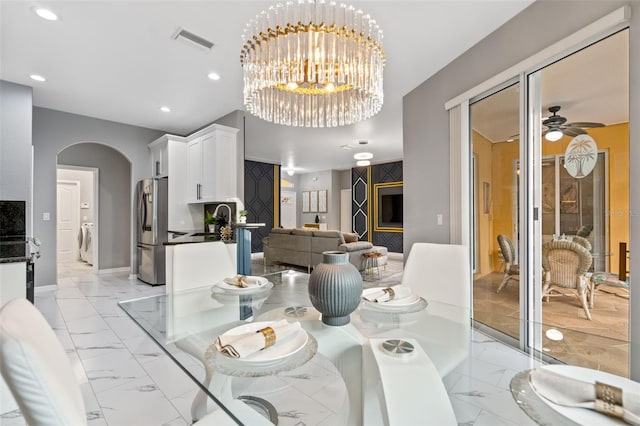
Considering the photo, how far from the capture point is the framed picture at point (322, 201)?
1048 cm

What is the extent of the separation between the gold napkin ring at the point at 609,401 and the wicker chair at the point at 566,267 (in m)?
1.76

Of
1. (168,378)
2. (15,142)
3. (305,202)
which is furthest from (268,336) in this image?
(305,202)

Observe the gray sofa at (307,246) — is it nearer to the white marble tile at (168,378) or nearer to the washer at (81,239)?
the white marble tile at (168,378)

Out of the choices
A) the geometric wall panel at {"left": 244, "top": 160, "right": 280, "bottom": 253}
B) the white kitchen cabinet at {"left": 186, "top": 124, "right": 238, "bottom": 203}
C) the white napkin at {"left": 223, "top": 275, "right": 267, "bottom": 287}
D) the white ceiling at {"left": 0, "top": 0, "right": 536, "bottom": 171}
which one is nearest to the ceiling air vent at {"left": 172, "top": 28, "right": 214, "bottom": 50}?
the white ceiling at {"left": 0, "top": 0, "right": 536, "bottom": 171}

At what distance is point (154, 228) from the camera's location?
4.82m

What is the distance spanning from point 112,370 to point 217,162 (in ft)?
9.62

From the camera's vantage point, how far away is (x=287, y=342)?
3.50 feet

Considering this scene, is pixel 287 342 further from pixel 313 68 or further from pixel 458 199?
pixel 458 199

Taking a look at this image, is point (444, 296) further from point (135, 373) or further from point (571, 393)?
point (135, 373)

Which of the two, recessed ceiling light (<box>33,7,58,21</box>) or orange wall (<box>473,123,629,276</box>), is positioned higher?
recessed ceiling light (<box>33,7,58,21</box>)

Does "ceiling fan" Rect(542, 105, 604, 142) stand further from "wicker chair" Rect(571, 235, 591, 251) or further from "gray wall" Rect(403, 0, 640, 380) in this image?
"wicker chair" Rect(571, 235, 591, 251)

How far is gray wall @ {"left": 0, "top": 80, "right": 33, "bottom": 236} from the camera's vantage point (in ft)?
11.5

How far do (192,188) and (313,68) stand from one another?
3.99 meters

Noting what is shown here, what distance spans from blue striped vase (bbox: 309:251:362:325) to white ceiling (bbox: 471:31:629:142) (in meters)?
1.87
